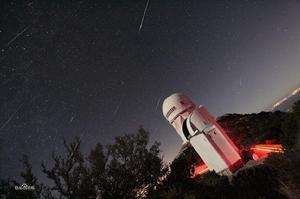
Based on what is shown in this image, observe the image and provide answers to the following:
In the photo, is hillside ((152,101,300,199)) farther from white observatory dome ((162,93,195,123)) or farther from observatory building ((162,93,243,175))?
white observatory dome ((162,93,195,123))

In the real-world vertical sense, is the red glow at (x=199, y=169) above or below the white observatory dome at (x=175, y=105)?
below

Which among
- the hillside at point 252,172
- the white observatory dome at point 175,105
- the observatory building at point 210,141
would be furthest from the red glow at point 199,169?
the white observatory dome at point 175,105

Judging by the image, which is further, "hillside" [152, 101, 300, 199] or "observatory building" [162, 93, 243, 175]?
"observatory building" [162, 93, 243, 175]

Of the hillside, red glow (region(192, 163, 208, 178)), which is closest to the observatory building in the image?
the hillside

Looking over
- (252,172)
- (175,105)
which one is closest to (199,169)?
(175,105)

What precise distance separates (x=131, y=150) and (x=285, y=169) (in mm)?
12455

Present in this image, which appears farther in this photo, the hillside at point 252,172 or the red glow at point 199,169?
the red glow at point 199,169

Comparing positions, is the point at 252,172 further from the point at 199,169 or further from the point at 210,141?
the point at 199,169

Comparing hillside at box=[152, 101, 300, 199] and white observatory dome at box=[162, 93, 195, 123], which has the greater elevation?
white observatory dome at box=[162, 93, 195, 123]

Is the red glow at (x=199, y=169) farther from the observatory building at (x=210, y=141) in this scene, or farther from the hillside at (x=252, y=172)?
the observatory building at (x=210, y=141)

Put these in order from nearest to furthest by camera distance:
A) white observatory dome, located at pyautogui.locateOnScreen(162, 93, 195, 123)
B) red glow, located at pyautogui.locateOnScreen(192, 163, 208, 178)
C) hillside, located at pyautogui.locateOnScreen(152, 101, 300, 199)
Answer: hillside, located at pyautogui.locateOnScreen(152, 101, 300, 199) → red glow, located at pyautogui.locateOnScreen(192, 163, 208, 178) → white observatory dome, located at pyautogui.locateOnScreen(162, 93, 195, 123)

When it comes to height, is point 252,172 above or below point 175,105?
below

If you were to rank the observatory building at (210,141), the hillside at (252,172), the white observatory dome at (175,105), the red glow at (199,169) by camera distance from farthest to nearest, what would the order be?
the white observatory dome at (175,105) → the red glow at (199,169) → the observatory building at (210,141) → the hillside at (252,172)

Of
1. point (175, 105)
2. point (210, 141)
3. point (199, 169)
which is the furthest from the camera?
point (175, 105)
